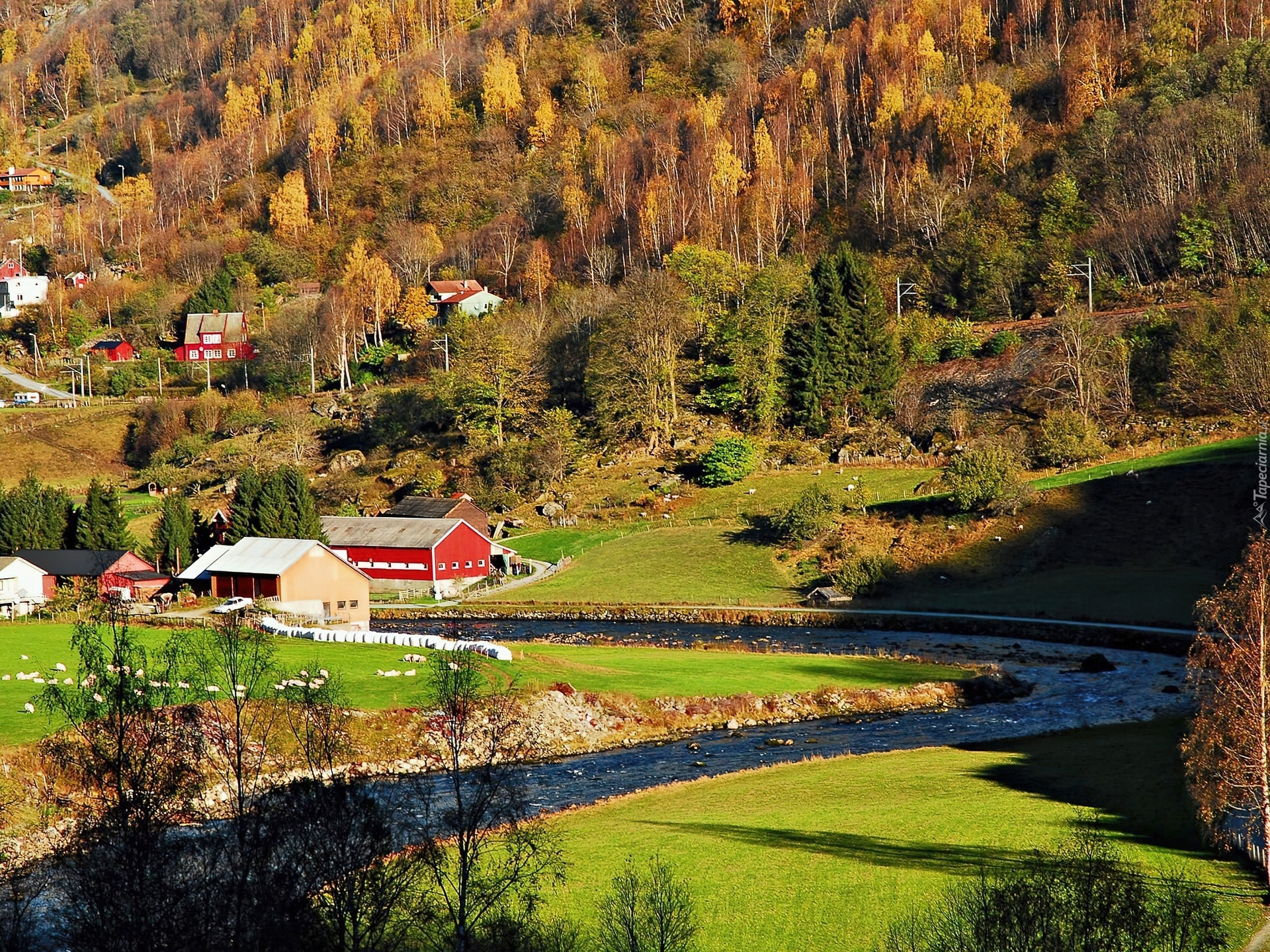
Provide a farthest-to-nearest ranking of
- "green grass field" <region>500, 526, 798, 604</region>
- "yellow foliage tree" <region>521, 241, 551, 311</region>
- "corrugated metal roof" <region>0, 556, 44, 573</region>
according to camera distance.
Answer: "yellow foliage tree" <region>521, 241, 551, 311</region> → "green grass field" <region>500, 526, 798, 604</region> → "corrugated metal roof" <region>0, 556, 44, 573</region>

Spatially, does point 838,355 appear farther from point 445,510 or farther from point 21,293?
point 21,293

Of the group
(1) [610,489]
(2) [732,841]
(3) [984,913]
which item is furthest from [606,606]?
(3) [984,913]

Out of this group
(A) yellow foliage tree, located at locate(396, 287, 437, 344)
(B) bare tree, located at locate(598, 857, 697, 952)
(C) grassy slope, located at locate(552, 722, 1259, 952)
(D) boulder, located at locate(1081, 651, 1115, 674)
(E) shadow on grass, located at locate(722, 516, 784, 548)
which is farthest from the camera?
(A) yellow foliage tree, located at locate(396, 287, 437, 344)

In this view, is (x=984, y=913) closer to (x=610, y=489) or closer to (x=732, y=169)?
(x=610, y=489)

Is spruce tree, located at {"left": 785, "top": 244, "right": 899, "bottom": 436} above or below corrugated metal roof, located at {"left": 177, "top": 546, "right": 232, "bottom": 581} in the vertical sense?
above

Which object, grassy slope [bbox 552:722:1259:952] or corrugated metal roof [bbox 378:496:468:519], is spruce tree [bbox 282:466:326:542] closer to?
corrugated metal roof [bbox 378:496:468:519]

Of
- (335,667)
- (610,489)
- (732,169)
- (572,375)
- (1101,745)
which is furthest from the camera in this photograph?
(732,169)

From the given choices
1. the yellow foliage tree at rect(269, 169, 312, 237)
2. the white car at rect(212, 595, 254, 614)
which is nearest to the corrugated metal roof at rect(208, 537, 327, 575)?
the white car at rect(212, 595, 254, 614)
